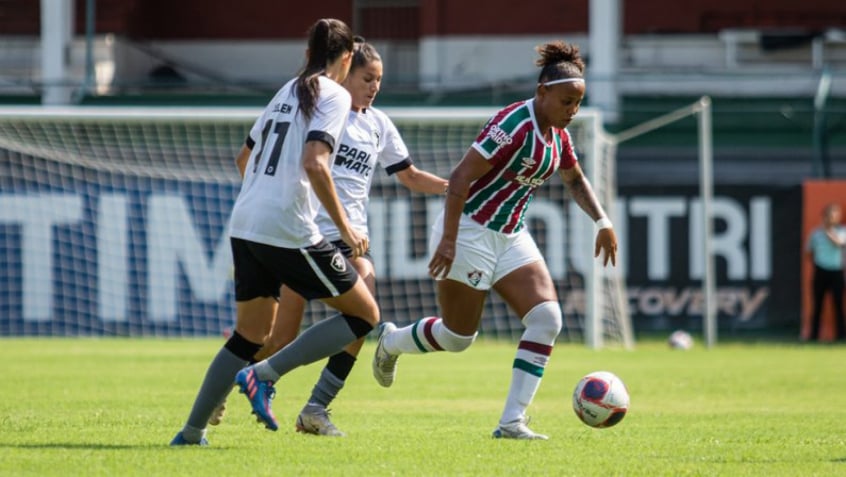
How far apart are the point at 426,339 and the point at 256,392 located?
1.60 m

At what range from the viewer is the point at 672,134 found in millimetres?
23453

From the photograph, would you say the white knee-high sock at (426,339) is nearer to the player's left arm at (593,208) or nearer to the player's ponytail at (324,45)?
the player's left arm at (593,208)

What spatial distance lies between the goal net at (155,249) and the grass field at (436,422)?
4.05 metres

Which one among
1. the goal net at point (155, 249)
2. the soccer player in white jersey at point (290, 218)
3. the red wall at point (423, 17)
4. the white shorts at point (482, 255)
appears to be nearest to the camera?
the soccer player in white jersey at point (290, 218)

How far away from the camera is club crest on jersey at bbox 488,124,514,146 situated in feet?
25.0

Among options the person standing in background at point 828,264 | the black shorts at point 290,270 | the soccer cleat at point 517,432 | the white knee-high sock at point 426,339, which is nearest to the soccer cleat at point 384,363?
the white knee-high sock at point 426,339

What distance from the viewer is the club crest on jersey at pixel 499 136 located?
7621mm

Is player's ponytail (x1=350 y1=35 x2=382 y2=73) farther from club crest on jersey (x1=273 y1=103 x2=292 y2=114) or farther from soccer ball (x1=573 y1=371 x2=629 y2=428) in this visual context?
soccer ball (x1=573 y1=371 x2=629 y2=428)

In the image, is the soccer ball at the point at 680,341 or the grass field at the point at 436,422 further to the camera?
the soccer ball at the point at 680,341

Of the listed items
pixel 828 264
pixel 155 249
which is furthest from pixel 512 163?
pixel 828 264

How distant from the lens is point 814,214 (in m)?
20.9

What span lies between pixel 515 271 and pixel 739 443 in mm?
1559

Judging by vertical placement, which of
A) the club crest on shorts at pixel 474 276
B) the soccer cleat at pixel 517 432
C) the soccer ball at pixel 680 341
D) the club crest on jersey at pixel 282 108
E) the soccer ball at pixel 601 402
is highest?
the club crest on jersey at pixel 282 108

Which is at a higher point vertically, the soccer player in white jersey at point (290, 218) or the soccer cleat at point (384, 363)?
the soccer player in white jersey at point (290, 218)
